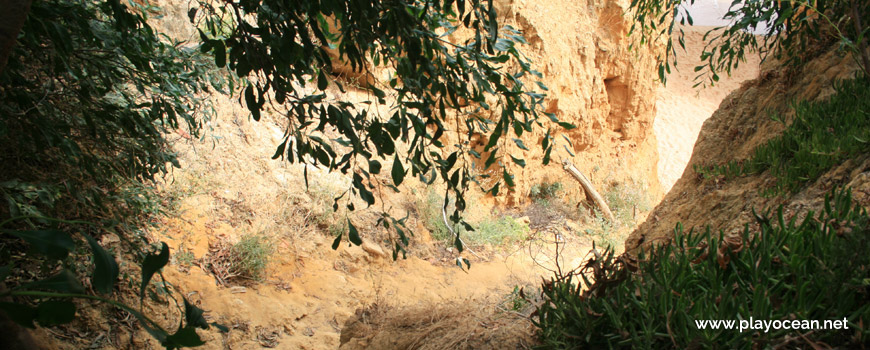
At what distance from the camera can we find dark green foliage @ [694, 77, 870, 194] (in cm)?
228

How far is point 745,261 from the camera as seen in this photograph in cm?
149

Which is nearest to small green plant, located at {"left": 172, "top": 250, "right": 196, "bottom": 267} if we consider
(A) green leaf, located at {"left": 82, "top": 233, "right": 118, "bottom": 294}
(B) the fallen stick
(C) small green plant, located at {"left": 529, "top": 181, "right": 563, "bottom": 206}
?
(A) green leaf, located at {"left": 82, "top": 233, "right": 118, "bottom": 294}

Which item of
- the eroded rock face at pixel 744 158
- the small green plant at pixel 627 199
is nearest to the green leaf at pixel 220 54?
the eroded rock face at pixel 744 158

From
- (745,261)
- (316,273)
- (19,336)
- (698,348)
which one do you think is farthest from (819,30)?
(316,273)

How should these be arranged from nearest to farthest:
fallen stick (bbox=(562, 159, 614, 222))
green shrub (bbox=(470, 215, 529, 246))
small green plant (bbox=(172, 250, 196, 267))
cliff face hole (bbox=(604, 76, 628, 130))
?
1. small green plant (bbox=(172, 250, 196, 267))
2. green shrub (bbox=(470, 215, 529, 246))
3. fallen stick (bbox=(562, 159, 614, 222))
4. cliff face hole (bbox=(604, 76, 628, 130))

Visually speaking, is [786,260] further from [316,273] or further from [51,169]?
[316,273]

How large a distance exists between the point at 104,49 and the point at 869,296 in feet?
10.4

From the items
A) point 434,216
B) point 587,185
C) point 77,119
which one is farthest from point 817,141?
point 587,185

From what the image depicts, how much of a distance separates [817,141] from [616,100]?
9.72 meters

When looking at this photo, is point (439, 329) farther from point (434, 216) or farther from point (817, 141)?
point (434, 216)

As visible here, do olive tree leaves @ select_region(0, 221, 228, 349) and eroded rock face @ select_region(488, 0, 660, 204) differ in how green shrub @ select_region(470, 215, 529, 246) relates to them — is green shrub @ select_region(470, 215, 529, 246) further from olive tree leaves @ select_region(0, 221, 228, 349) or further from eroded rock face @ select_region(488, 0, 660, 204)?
olive tree leaves @ select_region(0, 221, 228, 349)

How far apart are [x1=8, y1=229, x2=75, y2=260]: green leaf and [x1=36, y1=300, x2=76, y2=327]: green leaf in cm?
9

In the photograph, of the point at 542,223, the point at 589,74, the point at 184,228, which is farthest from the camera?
the point at 589,74

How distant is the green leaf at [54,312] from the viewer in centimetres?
69
